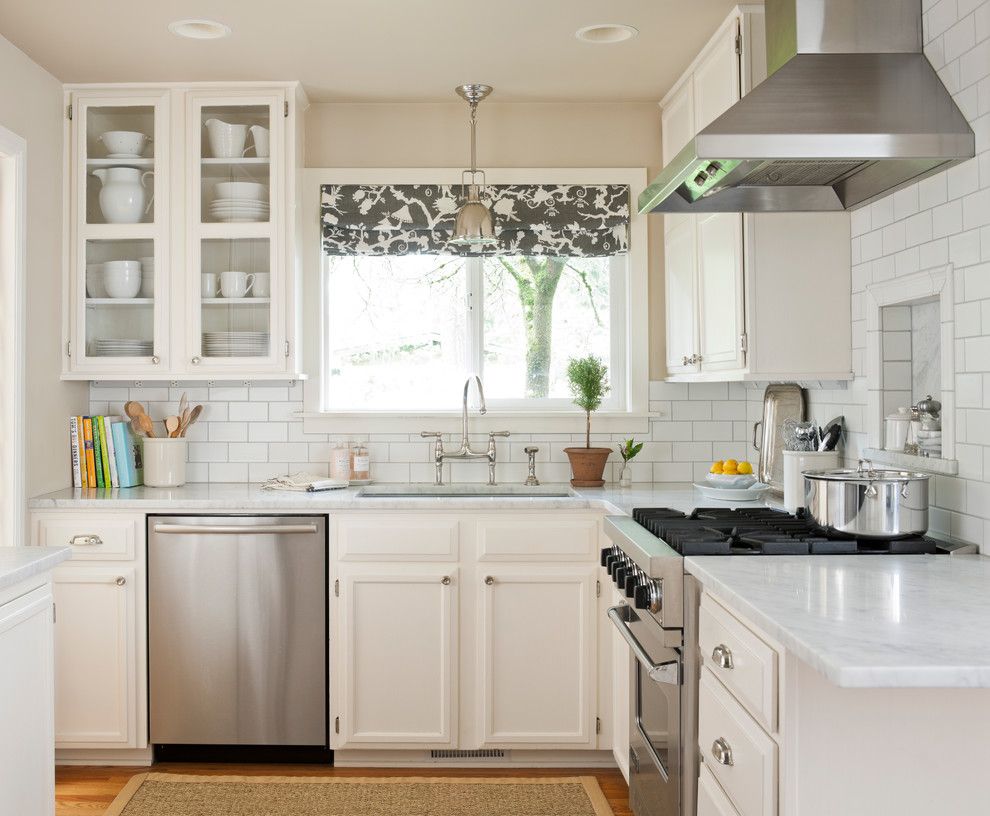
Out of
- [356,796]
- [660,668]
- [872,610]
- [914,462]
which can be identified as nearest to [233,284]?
[356,796]

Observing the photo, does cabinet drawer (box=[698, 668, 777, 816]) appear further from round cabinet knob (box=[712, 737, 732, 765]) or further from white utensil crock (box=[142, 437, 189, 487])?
white utensil crock (box=[142, 437, 189, 487])

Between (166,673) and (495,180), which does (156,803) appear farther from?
(495,180)

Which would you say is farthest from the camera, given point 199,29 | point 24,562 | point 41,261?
point 41,261

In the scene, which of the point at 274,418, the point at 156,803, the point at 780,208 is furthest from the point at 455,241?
the point at 156,803

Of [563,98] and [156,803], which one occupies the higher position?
[563,98]

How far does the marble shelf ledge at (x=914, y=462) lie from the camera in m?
2.41

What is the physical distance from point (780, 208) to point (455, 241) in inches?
59.7

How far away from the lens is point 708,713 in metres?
2.10

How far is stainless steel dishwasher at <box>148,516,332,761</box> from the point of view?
11.2 feet

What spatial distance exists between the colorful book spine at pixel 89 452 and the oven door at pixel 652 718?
2146mm

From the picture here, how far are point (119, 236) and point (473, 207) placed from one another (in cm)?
136

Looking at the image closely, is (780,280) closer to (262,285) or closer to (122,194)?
(262,285)

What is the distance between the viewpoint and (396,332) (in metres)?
4.14

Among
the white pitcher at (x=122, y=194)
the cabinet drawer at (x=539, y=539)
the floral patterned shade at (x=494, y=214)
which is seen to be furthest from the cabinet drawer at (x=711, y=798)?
the white pitcher at (x=122, y=194)
